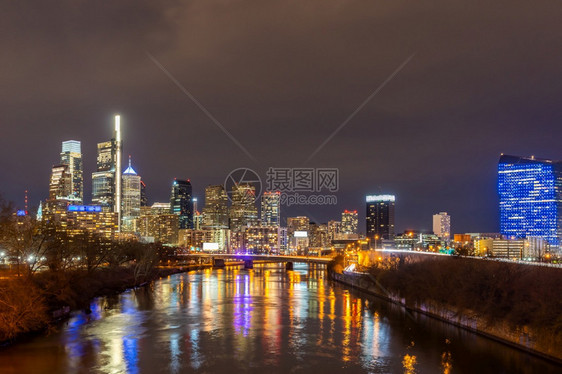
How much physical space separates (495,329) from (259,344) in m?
14.6

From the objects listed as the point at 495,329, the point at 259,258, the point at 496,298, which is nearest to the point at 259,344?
the point at 495,329

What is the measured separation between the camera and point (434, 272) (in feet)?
143

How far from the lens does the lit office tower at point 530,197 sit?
131375 mm

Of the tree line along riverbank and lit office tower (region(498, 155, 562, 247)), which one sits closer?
the tree line along riverbank

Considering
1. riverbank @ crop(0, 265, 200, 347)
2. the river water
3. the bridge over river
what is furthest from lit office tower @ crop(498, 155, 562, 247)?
riverbank @ crop(0, 265, 200, 347)

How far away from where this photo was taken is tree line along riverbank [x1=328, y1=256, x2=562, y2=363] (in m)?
26.9

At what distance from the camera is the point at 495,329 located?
31156 mm

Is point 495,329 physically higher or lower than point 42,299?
lower

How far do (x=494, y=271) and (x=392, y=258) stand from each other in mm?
33407

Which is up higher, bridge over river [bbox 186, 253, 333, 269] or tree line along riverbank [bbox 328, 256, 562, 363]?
tree line along riverbank [bbox 328, 256, 562, 363]

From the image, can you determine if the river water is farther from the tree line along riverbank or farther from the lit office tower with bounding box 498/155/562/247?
the lit office tower with bounding box 498/155/562/247

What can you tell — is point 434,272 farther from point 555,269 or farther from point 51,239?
point 51,239

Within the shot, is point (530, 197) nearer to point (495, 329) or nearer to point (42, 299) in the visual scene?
point (495, 329)

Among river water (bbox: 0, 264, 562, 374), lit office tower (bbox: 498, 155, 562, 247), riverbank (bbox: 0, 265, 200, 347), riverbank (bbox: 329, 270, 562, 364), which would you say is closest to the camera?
river water (bbox: 0, 264, 562, 374)
